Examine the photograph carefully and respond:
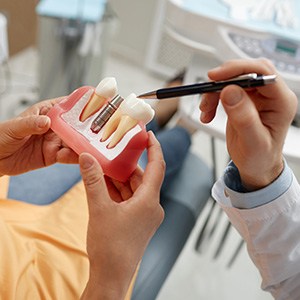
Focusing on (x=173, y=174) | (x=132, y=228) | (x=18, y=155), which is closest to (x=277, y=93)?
(x=132, y=228)

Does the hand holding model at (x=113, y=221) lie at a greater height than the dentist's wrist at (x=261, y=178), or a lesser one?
lesser

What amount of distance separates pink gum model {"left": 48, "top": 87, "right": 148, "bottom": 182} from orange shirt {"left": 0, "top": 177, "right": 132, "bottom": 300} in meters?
0.32

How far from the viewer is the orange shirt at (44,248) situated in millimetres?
860

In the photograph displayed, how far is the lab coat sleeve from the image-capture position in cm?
69

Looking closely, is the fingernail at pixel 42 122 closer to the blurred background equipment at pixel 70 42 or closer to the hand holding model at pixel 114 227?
the hand holding model at pixel 114 227

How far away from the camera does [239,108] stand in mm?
523

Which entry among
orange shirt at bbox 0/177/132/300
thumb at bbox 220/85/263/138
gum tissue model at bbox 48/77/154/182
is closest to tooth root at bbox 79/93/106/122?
gum tissue model at bbox 48/77/154/182

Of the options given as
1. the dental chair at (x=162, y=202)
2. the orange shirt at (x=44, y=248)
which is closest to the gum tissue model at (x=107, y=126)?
the orange shirt at (x=44, y=248)

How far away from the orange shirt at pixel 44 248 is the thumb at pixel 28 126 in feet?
0.99

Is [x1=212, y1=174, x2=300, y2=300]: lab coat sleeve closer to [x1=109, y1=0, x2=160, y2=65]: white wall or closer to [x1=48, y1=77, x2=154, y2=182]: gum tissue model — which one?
[x1=48, y1=77, x2=154, y2=182]: gum tissue model

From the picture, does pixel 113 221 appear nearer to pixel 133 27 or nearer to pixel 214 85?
pixel 214 85

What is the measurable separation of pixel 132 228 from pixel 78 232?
0.44 meters

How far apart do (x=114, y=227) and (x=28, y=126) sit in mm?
232

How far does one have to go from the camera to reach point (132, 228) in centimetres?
62
